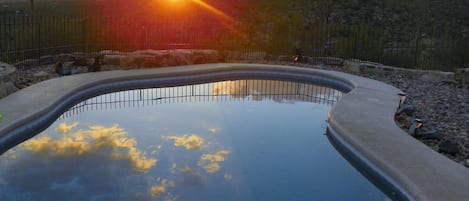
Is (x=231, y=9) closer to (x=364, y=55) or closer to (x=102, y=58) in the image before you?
(x=364, y=55)

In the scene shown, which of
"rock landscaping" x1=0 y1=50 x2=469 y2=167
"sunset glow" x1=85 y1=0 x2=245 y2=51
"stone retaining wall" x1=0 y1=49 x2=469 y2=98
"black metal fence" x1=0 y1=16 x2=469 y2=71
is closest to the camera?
"rock landscaping" x1=0 y1=50 x2=469 y2=167

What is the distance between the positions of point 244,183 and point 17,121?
3216 mm

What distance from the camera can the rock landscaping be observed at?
6.69 m

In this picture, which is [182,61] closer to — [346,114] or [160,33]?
[160,33]

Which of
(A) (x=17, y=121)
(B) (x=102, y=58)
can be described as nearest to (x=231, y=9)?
(B) (x=102, y=58)

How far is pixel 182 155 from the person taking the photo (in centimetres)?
613

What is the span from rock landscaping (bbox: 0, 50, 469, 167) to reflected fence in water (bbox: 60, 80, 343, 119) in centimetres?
143

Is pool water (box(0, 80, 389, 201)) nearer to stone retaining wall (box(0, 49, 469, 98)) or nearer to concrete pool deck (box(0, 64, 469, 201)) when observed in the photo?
concrete pool deck (box(0, 64, 469, 201))

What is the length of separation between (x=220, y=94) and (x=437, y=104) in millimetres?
4229

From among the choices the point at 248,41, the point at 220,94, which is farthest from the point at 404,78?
the point at 248,41

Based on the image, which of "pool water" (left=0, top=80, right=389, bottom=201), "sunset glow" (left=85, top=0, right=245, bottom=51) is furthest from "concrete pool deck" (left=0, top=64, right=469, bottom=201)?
"sunset glow" (left=85, top=0, right=245, bottom=51)

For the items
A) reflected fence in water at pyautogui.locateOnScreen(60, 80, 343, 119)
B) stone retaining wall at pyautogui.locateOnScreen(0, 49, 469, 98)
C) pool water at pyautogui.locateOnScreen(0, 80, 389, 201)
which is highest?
stone retaining wall at pyautogui.locateOnScreen(0, 49, 469, 98)

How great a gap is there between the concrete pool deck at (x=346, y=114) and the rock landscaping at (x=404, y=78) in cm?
37

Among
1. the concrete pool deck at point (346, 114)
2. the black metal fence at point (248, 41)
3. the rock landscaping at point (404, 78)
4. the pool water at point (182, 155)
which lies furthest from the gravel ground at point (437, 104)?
the black metal fence at point (248, 41)
